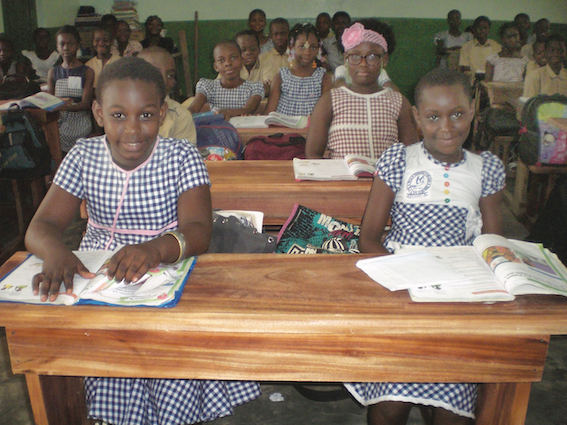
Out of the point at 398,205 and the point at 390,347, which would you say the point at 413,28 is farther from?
the point at 390,347

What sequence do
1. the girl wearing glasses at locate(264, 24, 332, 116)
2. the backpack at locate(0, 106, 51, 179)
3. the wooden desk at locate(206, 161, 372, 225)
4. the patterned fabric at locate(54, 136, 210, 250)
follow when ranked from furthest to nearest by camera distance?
the girl wearing glasses at locate(264, 24, 332, 116)
the backpack at locate(0, 106, 51, 179)
the wooden desk at locate(206, 161, 372, 225)
the patterned fabric at locate(54, 136, 210, 250)

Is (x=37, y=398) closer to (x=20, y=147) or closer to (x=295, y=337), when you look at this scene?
(x=295, y=337)

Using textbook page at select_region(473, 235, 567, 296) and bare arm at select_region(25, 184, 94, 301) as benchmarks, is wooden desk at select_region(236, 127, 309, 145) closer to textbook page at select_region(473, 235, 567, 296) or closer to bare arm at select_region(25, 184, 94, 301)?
bare arm at select_region(25, 184, 94, 301)

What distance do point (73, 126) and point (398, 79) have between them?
5911 millimetres

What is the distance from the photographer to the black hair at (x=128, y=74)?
56.5 inches

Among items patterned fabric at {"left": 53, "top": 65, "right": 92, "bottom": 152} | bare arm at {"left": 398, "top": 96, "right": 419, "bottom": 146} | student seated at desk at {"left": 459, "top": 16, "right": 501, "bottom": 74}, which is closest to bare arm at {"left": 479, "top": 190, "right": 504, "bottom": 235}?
bare arm at {"left": 398, "top": 96, "right": 419, "bottom": 146}

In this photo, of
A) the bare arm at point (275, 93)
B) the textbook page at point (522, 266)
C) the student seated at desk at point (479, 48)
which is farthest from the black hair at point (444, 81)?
the student seated at desk at point (479, 48)

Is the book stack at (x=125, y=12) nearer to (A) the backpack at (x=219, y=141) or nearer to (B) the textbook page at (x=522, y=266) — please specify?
(A) the backpack at (x=219, y=141)

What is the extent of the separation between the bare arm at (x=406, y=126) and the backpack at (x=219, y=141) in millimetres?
894

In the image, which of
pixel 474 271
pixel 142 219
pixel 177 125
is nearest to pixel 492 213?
pixel 474 271

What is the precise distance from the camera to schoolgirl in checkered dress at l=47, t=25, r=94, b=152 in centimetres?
490

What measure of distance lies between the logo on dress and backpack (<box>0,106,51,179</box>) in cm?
268

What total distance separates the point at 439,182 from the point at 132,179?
37.1 inches

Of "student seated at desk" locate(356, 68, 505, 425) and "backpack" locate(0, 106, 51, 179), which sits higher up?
"student seated at desk" locate(356, 68, 505, 425)
